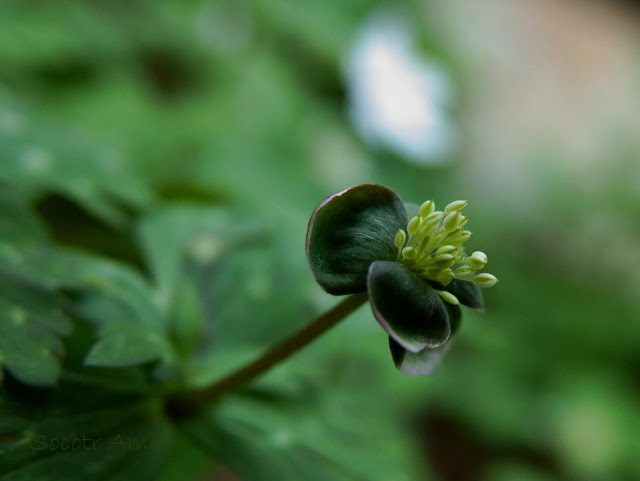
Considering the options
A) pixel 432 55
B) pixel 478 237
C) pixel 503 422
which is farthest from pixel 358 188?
pixel 432 55

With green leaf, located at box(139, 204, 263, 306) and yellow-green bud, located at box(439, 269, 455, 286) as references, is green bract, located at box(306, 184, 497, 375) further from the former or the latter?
green leaf, located at box(139, 204, 263, 306)

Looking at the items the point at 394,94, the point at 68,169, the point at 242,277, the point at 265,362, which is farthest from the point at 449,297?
the point at 394,94

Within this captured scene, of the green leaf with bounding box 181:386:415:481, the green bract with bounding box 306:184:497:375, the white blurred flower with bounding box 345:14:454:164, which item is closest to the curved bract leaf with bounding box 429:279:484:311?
the green bract with bounding box 306:184:497:375

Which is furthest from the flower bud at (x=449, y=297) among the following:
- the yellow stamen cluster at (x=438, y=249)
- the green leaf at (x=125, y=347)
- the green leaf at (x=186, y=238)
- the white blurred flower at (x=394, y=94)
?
the white blurred flower at (x=394, y=94)

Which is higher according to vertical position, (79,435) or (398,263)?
(398,263)

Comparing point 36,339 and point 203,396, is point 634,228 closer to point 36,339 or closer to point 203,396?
point 203,396

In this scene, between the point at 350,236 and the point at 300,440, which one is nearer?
the point at 350,236

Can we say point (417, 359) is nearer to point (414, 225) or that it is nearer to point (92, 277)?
point (414, 225)
